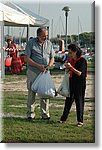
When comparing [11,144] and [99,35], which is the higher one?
[99,35]

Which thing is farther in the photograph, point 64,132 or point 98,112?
point 64,132

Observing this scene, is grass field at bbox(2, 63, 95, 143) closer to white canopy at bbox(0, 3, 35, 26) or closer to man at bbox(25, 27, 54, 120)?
man at bbox(25, 27, 54, 120)

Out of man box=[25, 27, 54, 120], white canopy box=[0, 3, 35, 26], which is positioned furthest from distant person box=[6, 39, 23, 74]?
man box=[25, 27, 54, 120]

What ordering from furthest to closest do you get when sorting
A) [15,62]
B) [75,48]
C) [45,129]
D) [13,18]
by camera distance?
[15,62]
[13,18]
[45,129]
[75,48]

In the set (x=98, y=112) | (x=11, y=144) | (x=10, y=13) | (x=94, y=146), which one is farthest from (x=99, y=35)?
(x=10, y=13)

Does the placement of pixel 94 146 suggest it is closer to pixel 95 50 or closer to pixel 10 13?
pixel 95 50

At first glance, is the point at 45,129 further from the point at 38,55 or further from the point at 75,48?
the point at 75,48

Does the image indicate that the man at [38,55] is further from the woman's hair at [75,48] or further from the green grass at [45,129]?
the green grass at [45,129]

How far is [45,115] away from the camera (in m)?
4.84

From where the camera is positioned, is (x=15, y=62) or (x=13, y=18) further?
(x=15, y=62)

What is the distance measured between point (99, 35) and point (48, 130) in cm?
125

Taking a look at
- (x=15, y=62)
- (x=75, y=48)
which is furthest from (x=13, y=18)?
(x=75, y=48)

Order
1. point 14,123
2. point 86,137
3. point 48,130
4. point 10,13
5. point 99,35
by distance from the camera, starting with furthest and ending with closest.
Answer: point 10,13 < point 14,123 < point 48,130 < point 86,137 < point 99,35

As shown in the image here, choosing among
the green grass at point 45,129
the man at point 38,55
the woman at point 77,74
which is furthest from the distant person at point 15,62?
the woman at point 77,74
